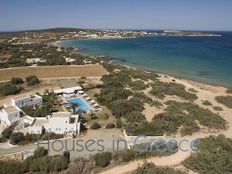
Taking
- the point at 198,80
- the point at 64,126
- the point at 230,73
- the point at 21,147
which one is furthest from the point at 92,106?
the point at 230,73

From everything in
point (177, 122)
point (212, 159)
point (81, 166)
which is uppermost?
point (212, 159)

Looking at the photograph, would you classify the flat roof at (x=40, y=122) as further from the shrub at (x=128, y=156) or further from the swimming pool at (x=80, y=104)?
the shrub at (x=128, y=156)

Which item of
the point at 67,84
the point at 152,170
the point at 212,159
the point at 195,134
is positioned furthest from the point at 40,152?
the point at 67,84

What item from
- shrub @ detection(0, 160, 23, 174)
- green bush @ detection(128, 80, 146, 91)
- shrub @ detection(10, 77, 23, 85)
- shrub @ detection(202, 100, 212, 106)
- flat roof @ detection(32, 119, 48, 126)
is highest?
flat roof @ detection(32, 119, 48, 126)

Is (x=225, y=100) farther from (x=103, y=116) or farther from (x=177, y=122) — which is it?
(x=103, y=116)

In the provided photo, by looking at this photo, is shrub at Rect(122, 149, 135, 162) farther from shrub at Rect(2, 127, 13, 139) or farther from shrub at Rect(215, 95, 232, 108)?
shrub at Rect(215, 95, 232, 108)

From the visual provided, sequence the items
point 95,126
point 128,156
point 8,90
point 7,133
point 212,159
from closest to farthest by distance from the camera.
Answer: point 212,159, point 128,156, point 7,133, point 95,126, point 8,90

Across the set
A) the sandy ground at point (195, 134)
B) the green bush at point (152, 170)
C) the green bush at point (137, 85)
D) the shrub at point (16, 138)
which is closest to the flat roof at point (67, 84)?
the green bush at point (137, 85)

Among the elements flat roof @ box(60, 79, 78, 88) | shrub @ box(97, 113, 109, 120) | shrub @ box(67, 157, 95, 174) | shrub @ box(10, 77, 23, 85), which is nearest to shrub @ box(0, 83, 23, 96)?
shrub @ box(10, 77, 23, 85)
